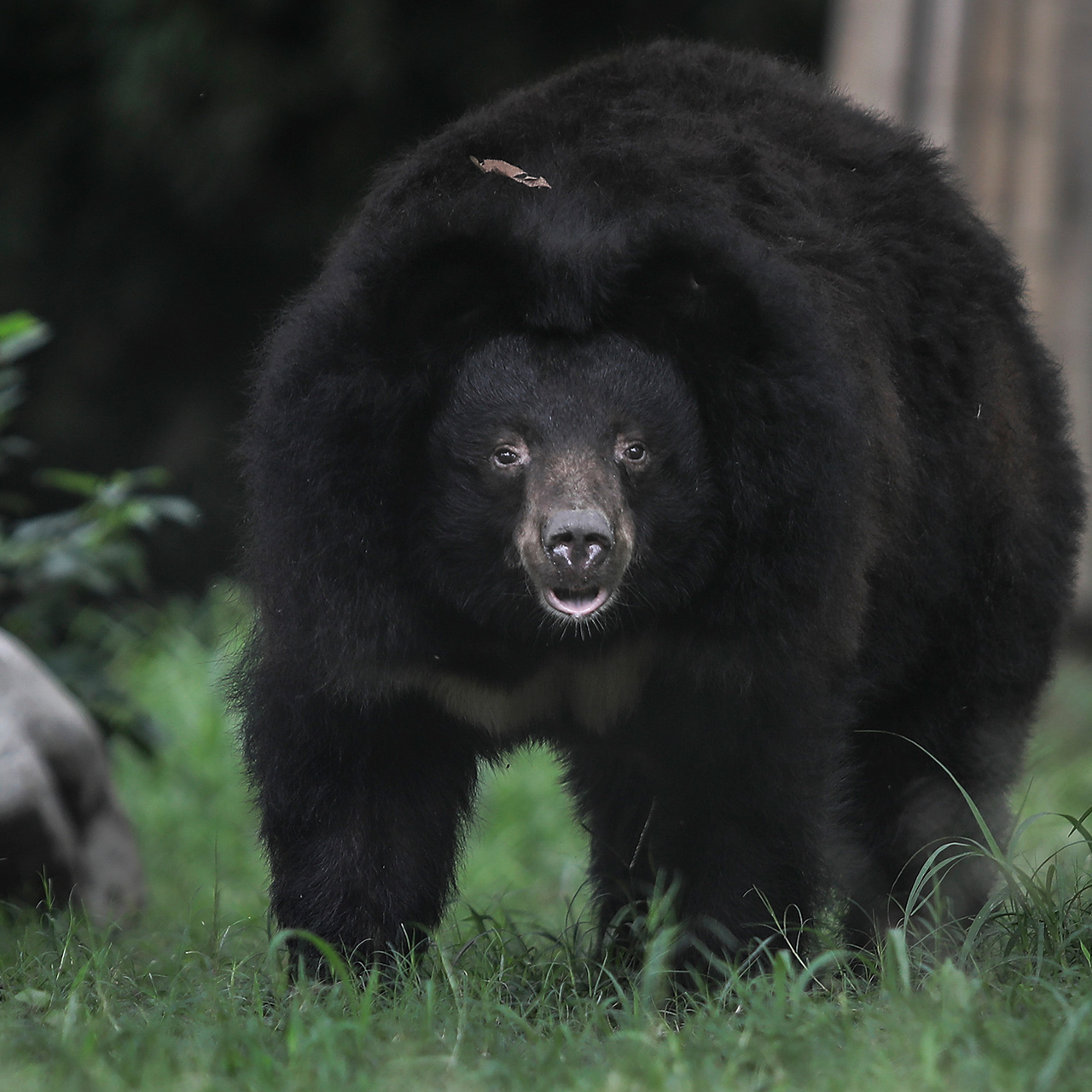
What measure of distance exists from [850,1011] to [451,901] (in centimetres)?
125

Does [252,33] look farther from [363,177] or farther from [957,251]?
[957,251]

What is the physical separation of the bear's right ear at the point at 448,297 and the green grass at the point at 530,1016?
45.9 inches

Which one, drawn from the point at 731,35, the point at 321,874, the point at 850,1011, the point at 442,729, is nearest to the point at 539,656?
the point at 442,729

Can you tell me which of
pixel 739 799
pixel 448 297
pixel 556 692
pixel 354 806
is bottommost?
pixel 354 806

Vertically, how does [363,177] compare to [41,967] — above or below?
above

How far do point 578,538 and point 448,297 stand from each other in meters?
0.59

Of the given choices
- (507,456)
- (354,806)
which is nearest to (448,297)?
(507,456)

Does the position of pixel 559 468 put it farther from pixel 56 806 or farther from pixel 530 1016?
pixel 56 806

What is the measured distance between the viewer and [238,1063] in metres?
2.54

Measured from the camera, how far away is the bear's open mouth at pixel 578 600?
310cm

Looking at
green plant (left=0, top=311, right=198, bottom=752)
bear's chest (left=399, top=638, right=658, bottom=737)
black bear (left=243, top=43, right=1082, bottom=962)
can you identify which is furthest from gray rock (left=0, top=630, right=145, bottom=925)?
bear's chest (left=399, top=638, right=658, bottom=737)

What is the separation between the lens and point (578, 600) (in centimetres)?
311

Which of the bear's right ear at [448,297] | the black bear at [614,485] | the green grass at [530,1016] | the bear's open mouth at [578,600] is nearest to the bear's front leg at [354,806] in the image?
Result: the black bear at [614,485]

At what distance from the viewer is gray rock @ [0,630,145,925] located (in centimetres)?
431
